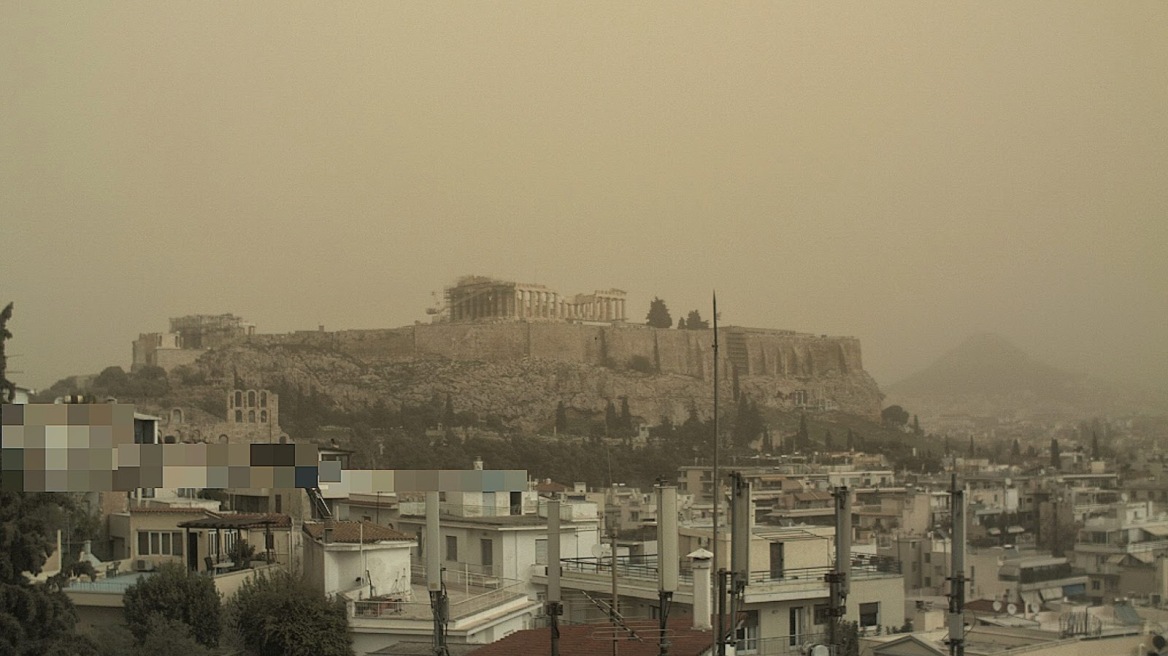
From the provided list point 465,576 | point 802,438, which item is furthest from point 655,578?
point 802,438

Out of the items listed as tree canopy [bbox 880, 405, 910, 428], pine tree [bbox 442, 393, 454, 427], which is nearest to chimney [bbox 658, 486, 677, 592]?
tree canopy [bbox 880, 405, 910, 428]

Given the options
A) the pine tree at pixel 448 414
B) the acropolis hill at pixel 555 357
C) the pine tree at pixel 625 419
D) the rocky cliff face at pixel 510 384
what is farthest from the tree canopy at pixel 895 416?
the pine tree at pixel 448 414

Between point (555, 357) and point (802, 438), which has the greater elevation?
point (555, 357)

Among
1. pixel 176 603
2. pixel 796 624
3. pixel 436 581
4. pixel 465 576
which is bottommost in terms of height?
pixel 796 624

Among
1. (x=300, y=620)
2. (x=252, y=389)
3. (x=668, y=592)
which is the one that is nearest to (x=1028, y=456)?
(x=300, y=620)

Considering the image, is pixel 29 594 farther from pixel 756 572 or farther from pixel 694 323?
pixel 694 323
